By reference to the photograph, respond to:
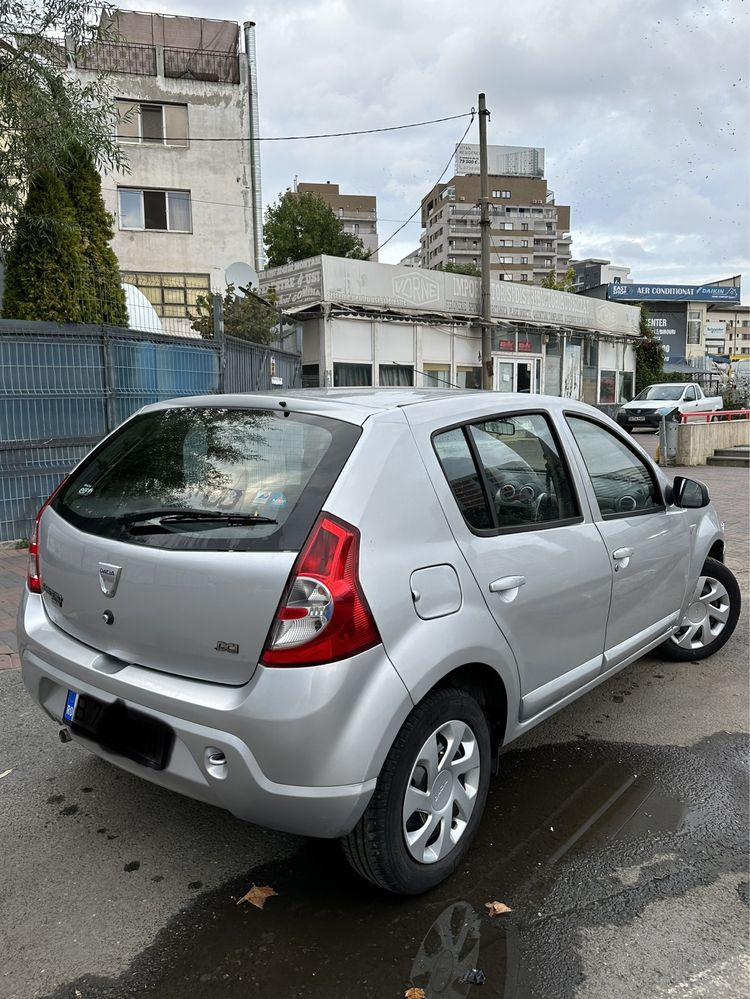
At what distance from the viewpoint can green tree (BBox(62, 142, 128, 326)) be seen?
8.12m

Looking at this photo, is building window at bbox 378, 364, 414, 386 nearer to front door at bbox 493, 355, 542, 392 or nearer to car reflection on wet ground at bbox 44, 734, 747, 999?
front door at bbox 493, 355, 542, 392

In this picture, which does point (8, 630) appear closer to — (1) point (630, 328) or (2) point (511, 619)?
(2) point (511, 619)

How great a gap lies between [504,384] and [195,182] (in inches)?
478

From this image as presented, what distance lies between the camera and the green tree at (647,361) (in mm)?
32719

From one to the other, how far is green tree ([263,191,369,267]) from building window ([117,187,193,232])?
13.8m

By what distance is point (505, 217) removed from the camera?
339 ft

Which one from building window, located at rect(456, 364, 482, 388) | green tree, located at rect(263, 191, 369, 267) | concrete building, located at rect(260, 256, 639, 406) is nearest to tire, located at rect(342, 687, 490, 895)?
concrete building, located at rect(260, 256, 639, 406)

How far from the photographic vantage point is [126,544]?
2.40 m

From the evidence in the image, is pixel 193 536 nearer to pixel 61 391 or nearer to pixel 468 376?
pixel 61 391

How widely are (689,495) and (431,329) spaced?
1867 centimetres

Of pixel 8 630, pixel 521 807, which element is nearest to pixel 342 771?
pixel 521 807

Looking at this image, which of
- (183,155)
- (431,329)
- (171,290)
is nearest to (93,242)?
(431,329)

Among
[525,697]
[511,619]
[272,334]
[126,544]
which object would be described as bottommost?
[525,697]

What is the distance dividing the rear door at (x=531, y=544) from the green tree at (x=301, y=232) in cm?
3677
